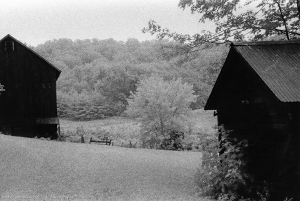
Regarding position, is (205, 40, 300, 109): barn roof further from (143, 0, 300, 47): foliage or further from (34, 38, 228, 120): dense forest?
(34, 38, 228, 120): dense forest

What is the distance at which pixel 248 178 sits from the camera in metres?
10.7

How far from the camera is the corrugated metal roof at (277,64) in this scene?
9.32 meters

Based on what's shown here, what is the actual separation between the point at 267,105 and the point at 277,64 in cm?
136

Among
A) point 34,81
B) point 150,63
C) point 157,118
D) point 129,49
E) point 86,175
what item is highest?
point 129,49

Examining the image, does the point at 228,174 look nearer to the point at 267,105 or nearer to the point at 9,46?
the point at 267,105

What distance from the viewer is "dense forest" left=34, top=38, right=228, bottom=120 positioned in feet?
222

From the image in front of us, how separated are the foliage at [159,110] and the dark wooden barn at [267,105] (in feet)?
56.6

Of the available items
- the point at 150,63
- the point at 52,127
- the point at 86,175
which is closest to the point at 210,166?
the point at 86,175

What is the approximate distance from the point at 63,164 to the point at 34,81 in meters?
14.2

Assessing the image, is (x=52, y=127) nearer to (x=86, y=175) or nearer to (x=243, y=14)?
(x=86, y=175)

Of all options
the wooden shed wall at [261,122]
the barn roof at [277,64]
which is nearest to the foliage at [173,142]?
the wooden shed wall at [261,122]

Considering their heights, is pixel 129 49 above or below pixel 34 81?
above

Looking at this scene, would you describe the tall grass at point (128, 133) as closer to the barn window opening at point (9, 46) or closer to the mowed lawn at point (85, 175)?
the mowed lawn at point (85, 175)

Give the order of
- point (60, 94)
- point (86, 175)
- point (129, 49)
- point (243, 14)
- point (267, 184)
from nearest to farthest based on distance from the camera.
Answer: point (267, 184)
point (86, 175)
point (243, 14)
point (60, 94)
point (129, 49)
